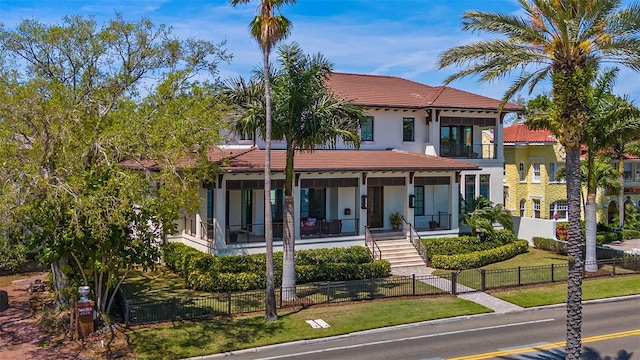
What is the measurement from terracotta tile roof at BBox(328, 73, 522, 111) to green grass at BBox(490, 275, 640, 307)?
42.1 feet

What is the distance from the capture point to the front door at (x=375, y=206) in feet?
106

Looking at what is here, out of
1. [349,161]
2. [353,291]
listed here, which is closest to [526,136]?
[349,161]

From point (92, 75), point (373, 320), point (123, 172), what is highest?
point (92, 75)

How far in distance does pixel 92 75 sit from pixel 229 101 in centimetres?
680

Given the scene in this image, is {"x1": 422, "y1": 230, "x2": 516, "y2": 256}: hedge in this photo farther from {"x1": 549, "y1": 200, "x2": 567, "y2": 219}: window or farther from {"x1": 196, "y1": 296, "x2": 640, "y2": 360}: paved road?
{"x1": 549, "y1": 200, "x2": 567, "y2": 219}: window

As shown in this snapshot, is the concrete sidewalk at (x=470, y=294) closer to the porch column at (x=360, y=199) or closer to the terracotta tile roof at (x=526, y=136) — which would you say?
the porch column at (x=360, y=199)

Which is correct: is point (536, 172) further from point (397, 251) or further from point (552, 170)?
point (397, 251)

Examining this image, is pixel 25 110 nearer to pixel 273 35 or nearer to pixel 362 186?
pixel 273 35

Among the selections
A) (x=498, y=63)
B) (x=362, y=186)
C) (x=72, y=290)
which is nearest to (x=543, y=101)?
(x=362, y=186)

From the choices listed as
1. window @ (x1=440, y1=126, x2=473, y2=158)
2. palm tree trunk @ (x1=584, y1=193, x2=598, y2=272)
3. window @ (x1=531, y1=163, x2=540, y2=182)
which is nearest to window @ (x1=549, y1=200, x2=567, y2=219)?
window @ (x1=531, y1=163, x2=540, y2=182)

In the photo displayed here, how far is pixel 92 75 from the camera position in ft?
81.1

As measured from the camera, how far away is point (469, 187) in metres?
34.9

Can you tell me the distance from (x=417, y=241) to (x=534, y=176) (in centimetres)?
2058

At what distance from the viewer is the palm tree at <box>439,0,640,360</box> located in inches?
499
